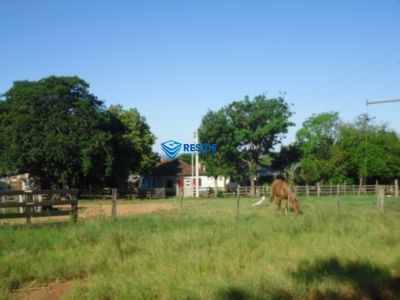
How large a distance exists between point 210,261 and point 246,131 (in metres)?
43.7

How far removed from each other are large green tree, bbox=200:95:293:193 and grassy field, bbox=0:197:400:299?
128 ft

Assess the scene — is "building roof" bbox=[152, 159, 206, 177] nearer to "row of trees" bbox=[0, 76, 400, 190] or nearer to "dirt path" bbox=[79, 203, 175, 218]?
"row of trees" bbox=[0, 76, 400, 190]

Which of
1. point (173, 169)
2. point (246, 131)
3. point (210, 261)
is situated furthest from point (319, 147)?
point (210, 261)

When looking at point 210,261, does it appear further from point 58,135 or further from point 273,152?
point 273,152

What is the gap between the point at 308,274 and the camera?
7648 millimetres

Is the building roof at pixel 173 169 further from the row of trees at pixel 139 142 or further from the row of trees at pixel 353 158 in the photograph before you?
the row of trees at pixel 353 158

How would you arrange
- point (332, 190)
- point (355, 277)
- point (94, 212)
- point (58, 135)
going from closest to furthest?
point (355, 277), point (94, 212), point (58, 135), point (332, 190)

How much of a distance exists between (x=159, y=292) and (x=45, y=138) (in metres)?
32.4

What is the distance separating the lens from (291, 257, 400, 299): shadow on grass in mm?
7242

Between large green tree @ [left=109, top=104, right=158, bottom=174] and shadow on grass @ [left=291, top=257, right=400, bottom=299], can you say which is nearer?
shadow on grass @ [left=291, top=257, right=400, bottom=299]

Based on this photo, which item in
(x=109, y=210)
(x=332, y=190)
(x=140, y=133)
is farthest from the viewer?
(x=140, y=133)

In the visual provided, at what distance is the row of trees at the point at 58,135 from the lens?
3697 centimetres

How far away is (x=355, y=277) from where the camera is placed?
7.74m

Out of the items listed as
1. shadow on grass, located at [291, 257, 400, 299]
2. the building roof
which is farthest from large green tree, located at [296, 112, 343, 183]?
shadow on grass, located at [291, 257, 400, 299]
